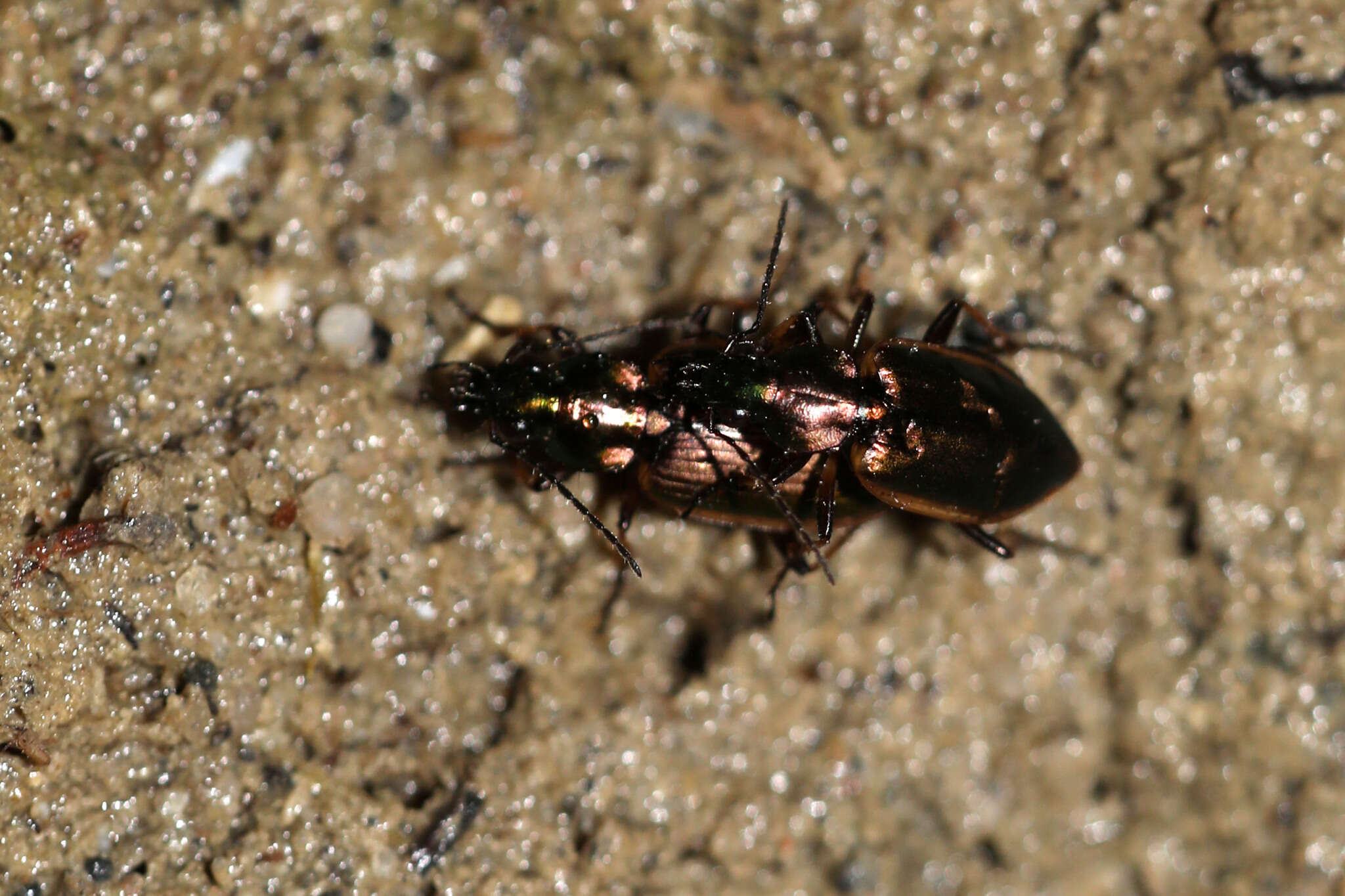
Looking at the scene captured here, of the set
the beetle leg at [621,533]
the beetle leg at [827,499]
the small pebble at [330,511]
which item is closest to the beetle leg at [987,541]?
the beetle leg at [827,499]

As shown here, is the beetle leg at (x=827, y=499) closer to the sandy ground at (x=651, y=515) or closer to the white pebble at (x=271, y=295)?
the sandy ground at (x=651, y=515)

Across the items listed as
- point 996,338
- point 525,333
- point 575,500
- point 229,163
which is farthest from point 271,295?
point 996,338

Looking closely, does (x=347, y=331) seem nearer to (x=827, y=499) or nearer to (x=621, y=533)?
(x=621, y=533)

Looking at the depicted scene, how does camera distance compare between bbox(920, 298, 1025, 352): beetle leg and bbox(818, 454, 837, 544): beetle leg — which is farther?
bbox(920, 298, 1025, 352): beetle leg

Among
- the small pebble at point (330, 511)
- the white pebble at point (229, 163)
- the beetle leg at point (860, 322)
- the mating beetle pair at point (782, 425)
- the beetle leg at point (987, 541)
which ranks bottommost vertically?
the beetle leg at point (987, 541)

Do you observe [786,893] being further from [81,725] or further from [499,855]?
[81,725]

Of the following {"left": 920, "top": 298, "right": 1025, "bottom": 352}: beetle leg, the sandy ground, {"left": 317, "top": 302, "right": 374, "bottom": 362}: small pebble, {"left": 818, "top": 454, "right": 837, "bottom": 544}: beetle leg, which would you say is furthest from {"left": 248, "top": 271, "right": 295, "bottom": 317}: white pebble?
{"left": 920, "top": 298, "right": 1025, "bottom": 352}: beetle leg

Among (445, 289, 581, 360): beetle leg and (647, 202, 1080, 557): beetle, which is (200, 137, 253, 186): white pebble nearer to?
(445, 289, 581, 360): beetle leg
